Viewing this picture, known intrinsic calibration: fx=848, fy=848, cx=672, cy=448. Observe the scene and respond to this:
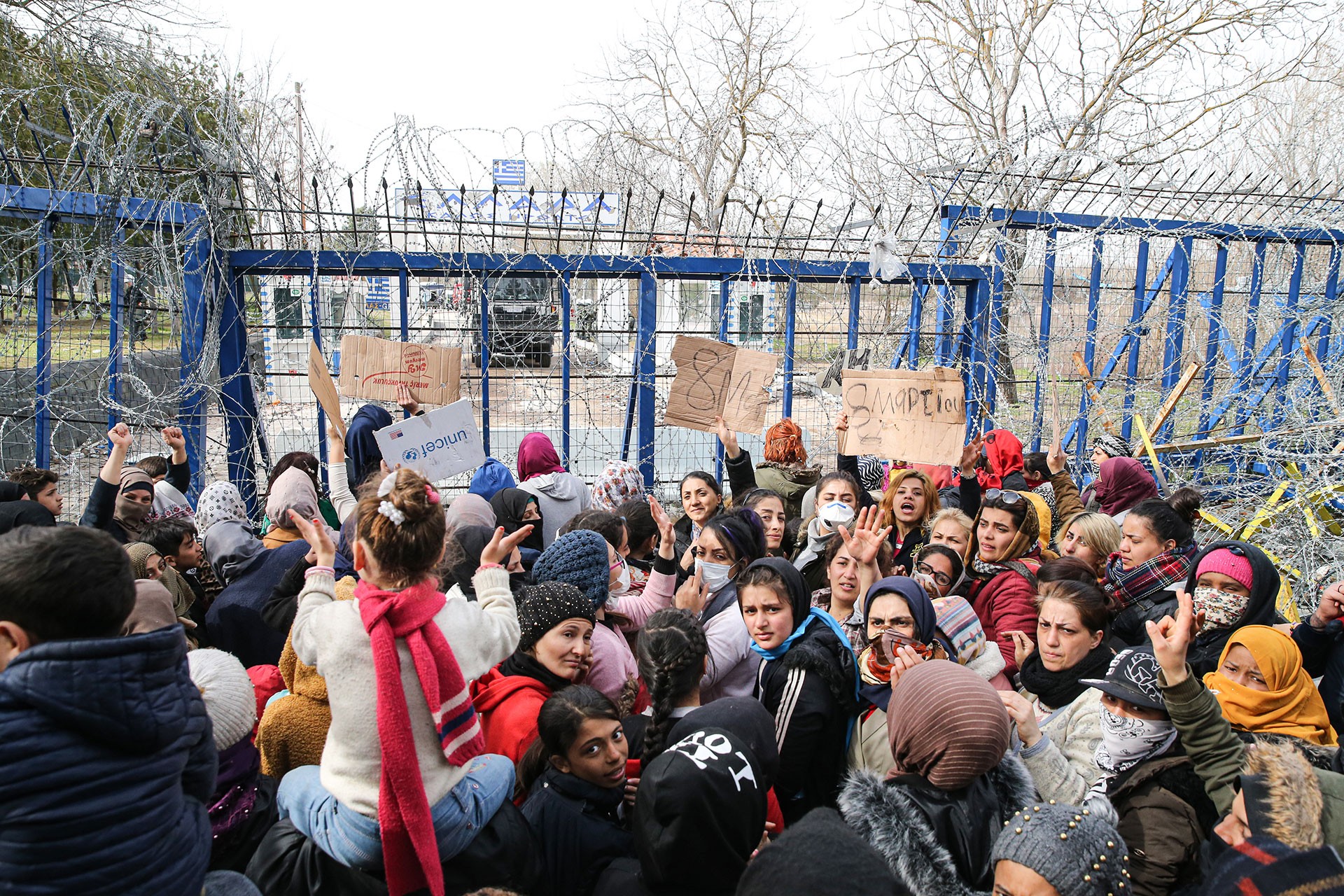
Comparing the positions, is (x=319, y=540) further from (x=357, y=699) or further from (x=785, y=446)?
(x=785, y=446)

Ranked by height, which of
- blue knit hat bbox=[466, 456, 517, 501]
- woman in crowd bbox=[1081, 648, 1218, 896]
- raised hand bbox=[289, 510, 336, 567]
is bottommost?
woman in crowd bbox=[1081, 648, 1218, 896]

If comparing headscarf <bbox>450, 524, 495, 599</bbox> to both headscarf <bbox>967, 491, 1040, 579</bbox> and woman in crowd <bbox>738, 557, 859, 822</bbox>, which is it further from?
headscarf <bbox>967, 491, 1040, 579</bbox>

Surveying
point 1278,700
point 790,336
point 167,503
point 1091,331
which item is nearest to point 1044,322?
point 1091,331

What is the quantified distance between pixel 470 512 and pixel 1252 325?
814 cm

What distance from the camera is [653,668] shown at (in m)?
2.41

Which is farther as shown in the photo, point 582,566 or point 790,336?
point 790,336

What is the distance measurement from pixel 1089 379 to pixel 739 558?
3754mm

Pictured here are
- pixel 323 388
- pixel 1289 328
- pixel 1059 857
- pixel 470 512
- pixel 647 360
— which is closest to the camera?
pixel 1059 857

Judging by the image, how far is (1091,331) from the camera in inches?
285

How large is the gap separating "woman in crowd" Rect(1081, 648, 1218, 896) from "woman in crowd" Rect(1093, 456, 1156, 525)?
2.54 m

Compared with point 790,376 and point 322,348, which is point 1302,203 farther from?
point 322,348

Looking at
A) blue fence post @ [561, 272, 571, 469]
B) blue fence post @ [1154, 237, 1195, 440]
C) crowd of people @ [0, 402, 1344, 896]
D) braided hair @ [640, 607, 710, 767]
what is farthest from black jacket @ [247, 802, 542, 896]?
blue fence post @ [1154, 237, 1195, 440]

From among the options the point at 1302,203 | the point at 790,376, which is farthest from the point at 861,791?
the point at 1302,203

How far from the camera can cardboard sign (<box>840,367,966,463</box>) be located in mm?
4883
